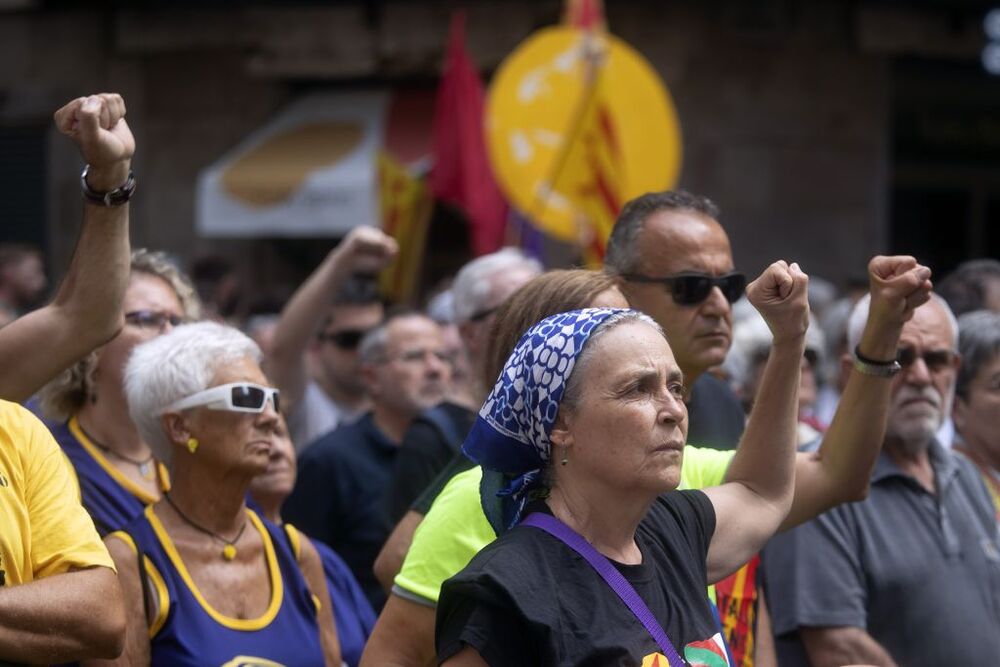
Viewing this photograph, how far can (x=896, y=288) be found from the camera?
381 centimetres

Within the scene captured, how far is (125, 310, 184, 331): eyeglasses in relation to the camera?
4684 millimetres

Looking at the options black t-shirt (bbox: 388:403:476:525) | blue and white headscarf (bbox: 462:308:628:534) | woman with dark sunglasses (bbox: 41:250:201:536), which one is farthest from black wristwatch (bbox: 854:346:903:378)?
woman with dark sunglasses (bbox: 41:250:201:536)

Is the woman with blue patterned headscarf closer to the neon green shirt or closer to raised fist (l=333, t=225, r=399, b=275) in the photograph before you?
the neon green shirt

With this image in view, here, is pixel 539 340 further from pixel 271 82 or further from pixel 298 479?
pixel 271 82

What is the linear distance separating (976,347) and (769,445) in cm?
201

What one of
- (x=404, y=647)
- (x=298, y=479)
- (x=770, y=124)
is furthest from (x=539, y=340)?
(x=770, y=124)

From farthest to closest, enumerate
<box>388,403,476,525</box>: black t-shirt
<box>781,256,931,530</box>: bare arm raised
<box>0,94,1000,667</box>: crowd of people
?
<box>388,403,476,525</box>: black t-shirt, <box>781,256,931,530</box>: bare arm raised, <box>0,94,1000,667</box>: crowd of people

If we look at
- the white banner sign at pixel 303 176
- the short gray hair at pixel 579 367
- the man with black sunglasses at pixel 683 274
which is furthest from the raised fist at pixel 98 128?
the white banner sign at pixel 303 176

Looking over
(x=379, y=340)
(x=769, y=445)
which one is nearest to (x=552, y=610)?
(x=769, y=445)

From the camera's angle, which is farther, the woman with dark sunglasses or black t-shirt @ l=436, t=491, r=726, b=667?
the woman with dark sunglasses

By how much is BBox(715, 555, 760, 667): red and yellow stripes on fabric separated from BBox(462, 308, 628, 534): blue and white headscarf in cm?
88

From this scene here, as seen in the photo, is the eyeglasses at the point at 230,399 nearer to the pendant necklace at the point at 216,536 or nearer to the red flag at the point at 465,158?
the pendant necklace at the point at 216,536

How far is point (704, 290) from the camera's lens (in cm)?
424

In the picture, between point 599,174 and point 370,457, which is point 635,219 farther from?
point 599,174
